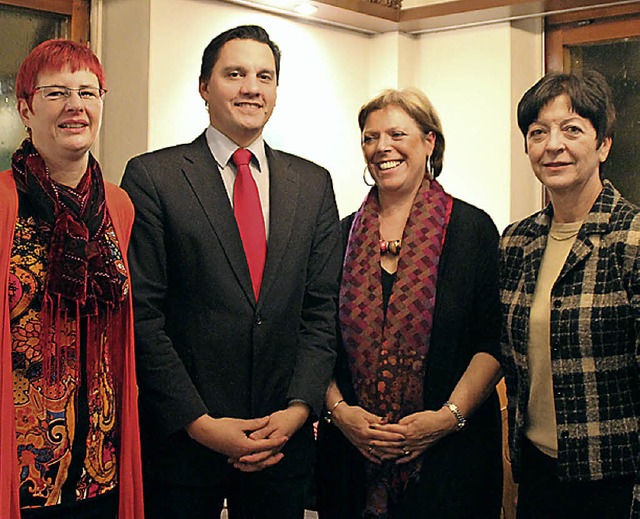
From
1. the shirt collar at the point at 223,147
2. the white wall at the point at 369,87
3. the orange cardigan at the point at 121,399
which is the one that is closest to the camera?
the orange cardigan at the point at 121,399

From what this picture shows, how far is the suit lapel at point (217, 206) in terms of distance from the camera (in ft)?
7.80

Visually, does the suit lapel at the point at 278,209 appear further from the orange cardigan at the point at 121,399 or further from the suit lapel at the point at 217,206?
the orange cardigan at the point at 121,399

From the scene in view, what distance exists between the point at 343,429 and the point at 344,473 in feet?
0.45

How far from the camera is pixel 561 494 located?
2.33 meters

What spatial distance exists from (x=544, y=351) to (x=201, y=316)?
836 mm

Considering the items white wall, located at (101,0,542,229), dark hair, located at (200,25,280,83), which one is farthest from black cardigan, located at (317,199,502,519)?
white wall, located at (101,0,542,229)

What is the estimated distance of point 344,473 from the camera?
266 cm

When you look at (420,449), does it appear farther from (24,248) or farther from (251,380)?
(24,248)

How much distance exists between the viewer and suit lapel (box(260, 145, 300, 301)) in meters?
2.41

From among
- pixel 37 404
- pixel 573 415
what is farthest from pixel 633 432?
pixel 37 404

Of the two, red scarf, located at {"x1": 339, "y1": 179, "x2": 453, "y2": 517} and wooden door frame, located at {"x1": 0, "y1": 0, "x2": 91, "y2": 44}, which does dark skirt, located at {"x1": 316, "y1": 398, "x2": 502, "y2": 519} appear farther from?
wooden door frame, located at {"x1": 0, "y1": 0, "x2": 91, "y2": 44}

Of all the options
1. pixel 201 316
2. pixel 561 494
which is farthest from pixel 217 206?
pixel 561 494

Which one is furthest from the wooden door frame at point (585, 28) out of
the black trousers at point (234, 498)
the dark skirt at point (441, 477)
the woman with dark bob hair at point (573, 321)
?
the black trousers at point (234, 498)

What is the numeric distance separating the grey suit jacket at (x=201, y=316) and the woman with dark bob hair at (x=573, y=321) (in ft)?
1.76
